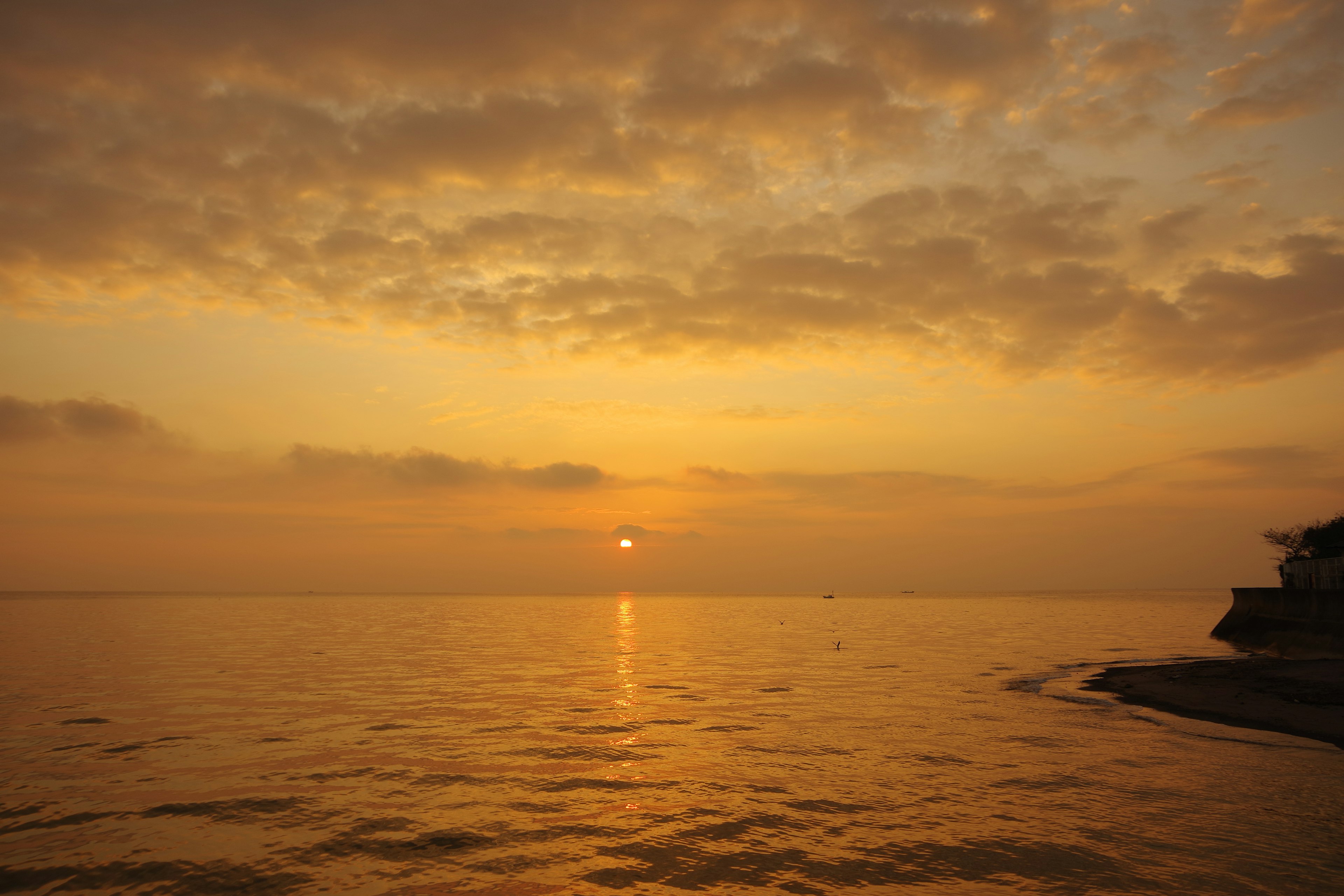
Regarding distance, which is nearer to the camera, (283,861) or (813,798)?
(283,861)

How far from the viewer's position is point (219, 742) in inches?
898

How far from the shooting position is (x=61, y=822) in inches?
600

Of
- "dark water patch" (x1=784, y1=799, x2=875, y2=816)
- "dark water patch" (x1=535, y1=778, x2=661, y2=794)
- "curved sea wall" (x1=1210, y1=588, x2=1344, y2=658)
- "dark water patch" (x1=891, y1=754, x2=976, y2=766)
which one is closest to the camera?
"dark water patch" (x1=784, y1=799, x2=875, y2=816)

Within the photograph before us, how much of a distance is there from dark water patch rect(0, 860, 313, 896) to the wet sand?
2719 cm

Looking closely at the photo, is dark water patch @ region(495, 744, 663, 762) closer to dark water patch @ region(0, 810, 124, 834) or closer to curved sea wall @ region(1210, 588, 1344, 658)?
dark water patch @ region(0, 810, 124, 834)

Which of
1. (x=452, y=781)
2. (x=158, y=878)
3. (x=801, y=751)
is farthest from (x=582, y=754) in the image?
(x=158, y=878)

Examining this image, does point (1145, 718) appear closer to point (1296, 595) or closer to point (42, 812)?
point (42, 812)

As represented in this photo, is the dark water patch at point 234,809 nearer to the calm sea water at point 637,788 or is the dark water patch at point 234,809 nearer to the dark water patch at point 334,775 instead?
the calm sea water at point 637,788

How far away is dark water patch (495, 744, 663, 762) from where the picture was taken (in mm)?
21188

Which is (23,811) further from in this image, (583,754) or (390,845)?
(583,754)

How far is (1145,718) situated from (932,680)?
12855 mm

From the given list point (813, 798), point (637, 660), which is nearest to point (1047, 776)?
point (813, 798)

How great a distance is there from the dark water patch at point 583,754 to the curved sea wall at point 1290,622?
1786 inches

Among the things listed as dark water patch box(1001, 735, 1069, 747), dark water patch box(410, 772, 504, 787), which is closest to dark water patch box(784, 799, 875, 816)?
dark water patch box(410, 772, 504, 787)
